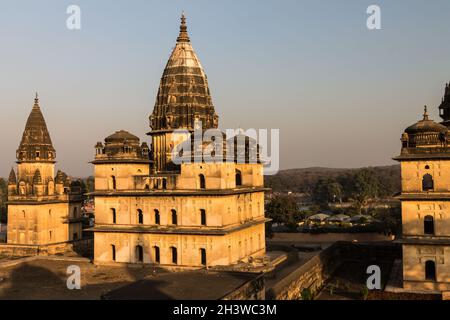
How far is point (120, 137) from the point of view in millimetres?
37250

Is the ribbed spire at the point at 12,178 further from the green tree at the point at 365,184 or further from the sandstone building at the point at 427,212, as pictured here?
the green tree at the point at 365,184

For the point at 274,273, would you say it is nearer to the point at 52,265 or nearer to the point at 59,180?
the point at 52,265

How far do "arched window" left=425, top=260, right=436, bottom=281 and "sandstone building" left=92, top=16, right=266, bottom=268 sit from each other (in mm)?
11424

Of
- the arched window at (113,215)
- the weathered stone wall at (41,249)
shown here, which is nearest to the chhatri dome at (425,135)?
the arched window at (113,215)

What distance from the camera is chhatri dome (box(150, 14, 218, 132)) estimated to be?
131 feet

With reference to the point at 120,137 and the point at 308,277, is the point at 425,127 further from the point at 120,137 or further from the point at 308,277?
the point at 120,137

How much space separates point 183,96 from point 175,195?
9280mm

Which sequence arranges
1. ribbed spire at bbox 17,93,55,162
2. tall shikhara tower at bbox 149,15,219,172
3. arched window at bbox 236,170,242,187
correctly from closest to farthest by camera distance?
arched window at bbox 236,170,242,187, tall shikhara tower at bbox 149,15,219,172, ribbed spire at bbox 17,93,55,162

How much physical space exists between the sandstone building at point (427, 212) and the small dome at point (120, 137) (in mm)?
17995

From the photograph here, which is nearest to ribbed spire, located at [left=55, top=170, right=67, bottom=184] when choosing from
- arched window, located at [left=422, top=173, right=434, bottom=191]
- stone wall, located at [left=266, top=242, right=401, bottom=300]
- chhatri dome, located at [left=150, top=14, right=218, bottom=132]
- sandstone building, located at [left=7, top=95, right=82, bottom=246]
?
sandstone building, located at [left=7, top=95, right=82, bottom=246]

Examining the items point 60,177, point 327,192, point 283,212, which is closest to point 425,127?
point 60,177

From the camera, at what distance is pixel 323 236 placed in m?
55.9

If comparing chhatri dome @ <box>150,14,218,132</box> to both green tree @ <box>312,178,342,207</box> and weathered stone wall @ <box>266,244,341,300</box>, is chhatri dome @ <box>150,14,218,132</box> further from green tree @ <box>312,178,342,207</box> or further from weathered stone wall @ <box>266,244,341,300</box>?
green tree @ <box>312,178,342,207</box>
